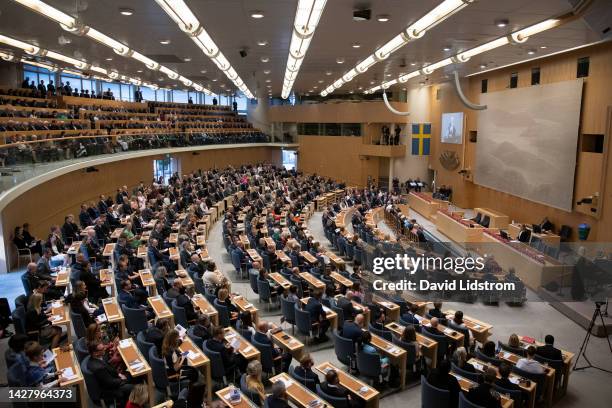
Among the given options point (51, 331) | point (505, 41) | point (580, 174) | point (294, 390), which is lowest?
point (294, 390)

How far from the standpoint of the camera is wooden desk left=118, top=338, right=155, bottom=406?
6.24 m

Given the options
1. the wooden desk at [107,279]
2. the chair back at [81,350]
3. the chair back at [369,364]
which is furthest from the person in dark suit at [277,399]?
the wooden desk at [107,279]

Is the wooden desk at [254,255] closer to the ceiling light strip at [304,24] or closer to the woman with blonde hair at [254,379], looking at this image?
the ceiling light strip at [304,24]

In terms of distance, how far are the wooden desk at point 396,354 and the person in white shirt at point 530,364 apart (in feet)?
5.76

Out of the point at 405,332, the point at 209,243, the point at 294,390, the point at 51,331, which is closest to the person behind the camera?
the point at 294,390

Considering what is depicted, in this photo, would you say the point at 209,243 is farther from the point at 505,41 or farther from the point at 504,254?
the point at 505,41

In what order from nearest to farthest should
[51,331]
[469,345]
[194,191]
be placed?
1. [51,331]
2. [469,345]
3. [194,191]

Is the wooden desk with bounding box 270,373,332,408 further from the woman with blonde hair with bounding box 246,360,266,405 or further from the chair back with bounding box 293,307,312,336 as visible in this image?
the chair back with bounding box 293,307,312,336

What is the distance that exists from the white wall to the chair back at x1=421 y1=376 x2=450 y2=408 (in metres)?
23.6

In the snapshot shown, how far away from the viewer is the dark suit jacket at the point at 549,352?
297 inches

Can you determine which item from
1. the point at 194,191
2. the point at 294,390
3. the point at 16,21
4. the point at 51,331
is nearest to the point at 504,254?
the point at 294,390

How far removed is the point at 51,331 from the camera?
23.0 ft

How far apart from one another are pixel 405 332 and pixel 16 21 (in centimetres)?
1027

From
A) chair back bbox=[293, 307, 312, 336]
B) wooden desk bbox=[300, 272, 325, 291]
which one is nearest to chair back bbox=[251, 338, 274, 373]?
chair back bbox=[293, 307, 312, 336]
